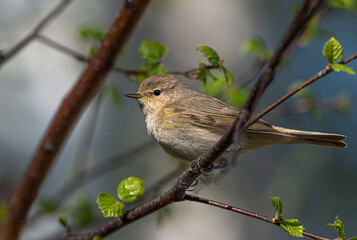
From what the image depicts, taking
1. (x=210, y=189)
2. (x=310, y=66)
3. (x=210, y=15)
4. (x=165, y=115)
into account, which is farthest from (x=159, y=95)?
(x=310, y=66)

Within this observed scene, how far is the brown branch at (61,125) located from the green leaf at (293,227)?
1220 millimetres

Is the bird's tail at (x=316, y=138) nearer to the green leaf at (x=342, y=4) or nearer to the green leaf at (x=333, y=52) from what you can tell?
the green leaf at (x=342, y=4)

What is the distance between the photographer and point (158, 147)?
4.92 meters

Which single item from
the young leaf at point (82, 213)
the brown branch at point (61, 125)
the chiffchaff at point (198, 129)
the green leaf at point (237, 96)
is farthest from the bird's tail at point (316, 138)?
the young leaf at point (82, 213)

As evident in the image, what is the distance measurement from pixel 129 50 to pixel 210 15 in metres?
Answer: 1.67

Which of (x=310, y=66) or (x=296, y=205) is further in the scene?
(x=310, y=66)

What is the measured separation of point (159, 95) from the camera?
3.26 meters

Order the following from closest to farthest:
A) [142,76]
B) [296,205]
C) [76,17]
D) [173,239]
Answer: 1. [142,76]
2. [173,239]
3. [296,205]
4. [76,17]

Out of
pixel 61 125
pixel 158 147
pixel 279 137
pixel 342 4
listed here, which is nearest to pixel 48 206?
pixel 61 125

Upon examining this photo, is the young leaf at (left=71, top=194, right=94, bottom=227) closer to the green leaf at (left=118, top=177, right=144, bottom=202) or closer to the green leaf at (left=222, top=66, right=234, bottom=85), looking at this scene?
the green leaf at (left=118, top=177, right=144, bottom=202)

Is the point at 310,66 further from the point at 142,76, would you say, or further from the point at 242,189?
the point at 142,76

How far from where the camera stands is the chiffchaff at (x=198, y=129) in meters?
2.55

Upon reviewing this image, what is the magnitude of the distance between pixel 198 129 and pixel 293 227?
3.82 feet

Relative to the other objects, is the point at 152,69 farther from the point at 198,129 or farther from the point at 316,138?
the point at 316,138
